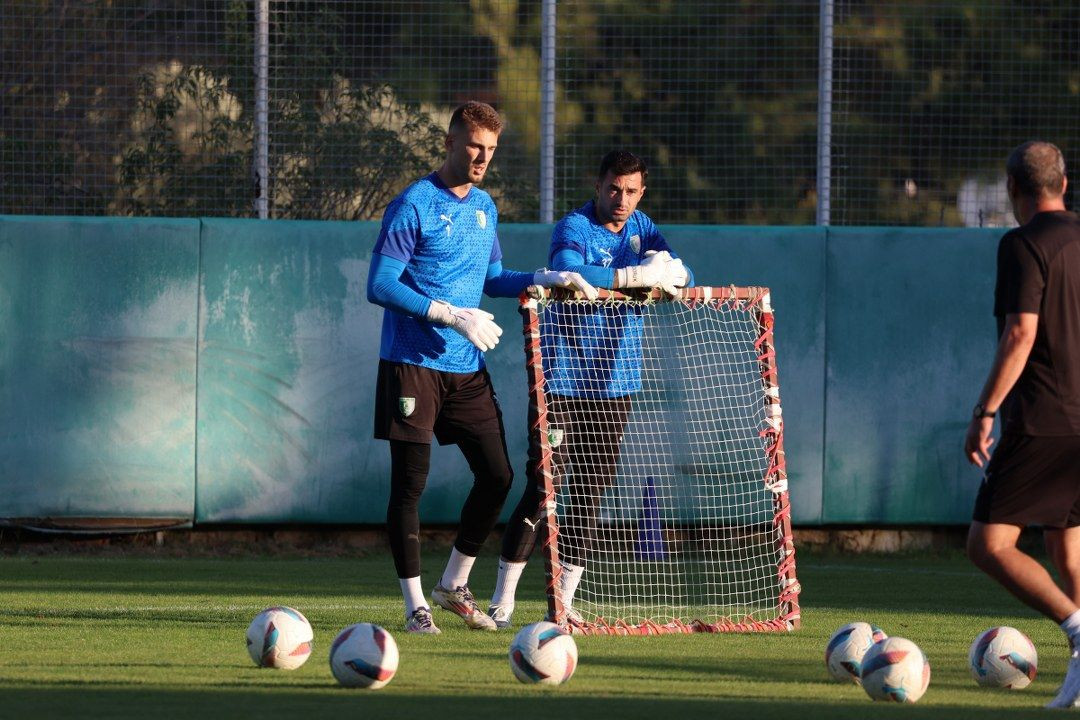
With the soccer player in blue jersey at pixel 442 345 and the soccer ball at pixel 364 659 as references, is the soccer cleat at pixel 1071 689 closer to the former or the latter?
the soccer ball at pixel 364 659

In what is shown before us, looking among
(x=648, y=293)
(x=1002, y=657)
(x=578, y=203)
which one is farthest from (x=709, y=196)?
(x=1002, y=657)

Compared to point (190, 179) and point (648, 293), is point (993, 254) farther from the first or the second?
point (190, 179)

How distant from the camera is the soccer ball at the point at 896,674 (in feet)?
19.4

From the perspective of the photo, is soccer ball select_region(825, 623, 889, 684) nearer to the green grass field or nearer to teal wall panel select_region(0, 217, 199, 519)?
the green grass field

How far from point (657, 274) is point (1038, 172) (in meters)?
2.38

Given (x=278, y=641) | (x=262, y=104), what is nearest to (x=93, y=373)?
(x=262, y=104)

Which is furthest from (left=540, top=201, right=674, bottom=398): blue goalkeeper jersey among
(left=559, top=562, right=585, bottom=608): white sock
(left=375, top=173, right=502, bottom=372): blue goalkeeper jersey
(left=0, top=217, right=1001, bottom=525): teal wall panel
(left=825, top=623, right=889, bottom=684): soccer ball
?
(left=0, top=217, right=1001, bottom=525): teal wall panel

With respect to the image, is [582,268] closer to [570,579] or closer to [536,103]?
[570,579]

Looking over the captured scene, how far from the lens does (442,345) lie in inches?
309

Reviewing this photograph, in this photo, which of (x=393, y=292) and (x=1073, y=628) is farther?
(x=393, y=292)

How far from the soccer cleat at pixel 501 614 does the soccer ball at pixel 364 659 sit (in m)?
1.96

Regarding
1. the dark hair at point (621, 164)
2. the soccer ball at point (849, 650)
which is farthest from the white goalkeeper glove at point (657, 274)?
the soccer ball at point (849, 650)

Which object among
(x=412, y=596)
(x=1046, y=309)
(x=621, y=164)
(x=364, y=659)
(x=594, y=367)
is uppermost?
(x=621, y=164)

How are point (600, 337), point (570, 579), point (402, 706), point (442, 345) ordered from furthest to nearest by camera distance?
1. point (600, 337)
2. point (570, 579)
3. point (442, 345)
4. point (402, 706)
